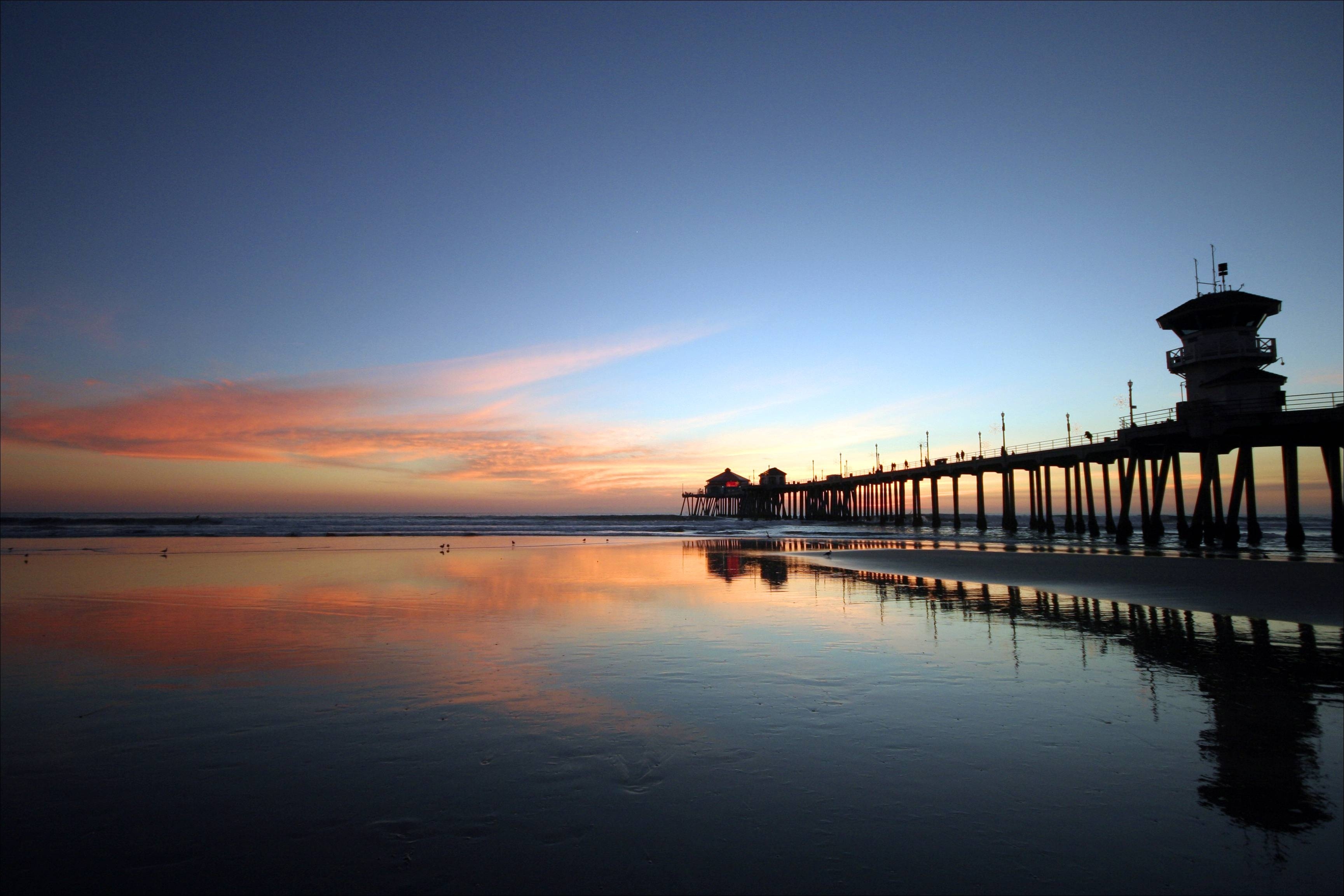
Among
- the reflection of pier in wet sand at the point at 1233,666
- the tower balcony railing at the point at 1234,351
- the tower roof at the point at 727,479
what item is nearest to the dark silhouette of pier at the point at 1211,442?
the tower balcony railing at the point at 1234,351

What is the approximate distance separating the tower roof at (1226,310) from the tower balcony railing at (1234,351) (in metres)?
0.95

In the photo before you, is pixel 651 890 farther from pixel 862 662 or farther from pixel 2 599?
pixel 2 599

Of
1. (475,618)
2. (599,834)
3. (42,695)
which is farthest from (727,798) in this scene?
A: (475,618)

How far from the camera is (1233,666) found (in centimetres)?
852

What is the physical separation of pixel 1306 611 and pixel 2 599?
27.1 metres

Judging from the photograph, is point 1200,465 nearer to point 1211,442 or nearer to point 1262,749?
point 1211,442

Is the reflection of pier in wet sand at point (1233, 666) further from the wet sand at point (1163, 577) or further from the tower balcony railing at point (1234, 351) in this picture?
the tower balcony railing at point (1234, 351)

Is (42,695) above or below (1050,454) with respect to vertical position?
below

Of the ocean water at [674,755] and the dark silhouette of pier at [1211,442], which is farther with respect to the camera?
the dark silhouette of pier at [1211,442]

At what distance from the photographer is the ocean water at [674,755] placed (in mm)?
3906

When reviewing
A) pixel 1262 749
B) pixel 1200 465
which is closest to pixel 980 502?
pixel 1200 465

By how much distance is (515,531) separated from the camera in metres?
69.0

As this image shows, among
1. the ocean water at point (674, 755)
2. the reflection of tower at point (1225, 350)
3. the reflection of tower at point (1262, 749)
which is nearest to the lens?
the ocean water at point (674, 755)

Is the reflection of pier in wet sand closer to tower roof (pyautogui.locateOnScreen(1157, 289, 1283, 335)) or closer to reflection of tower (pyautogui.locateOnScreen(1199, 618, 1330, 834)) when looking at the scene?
reflection of tower (pyautogui.locateOnScreen(1199, 618, 1330, 834))
